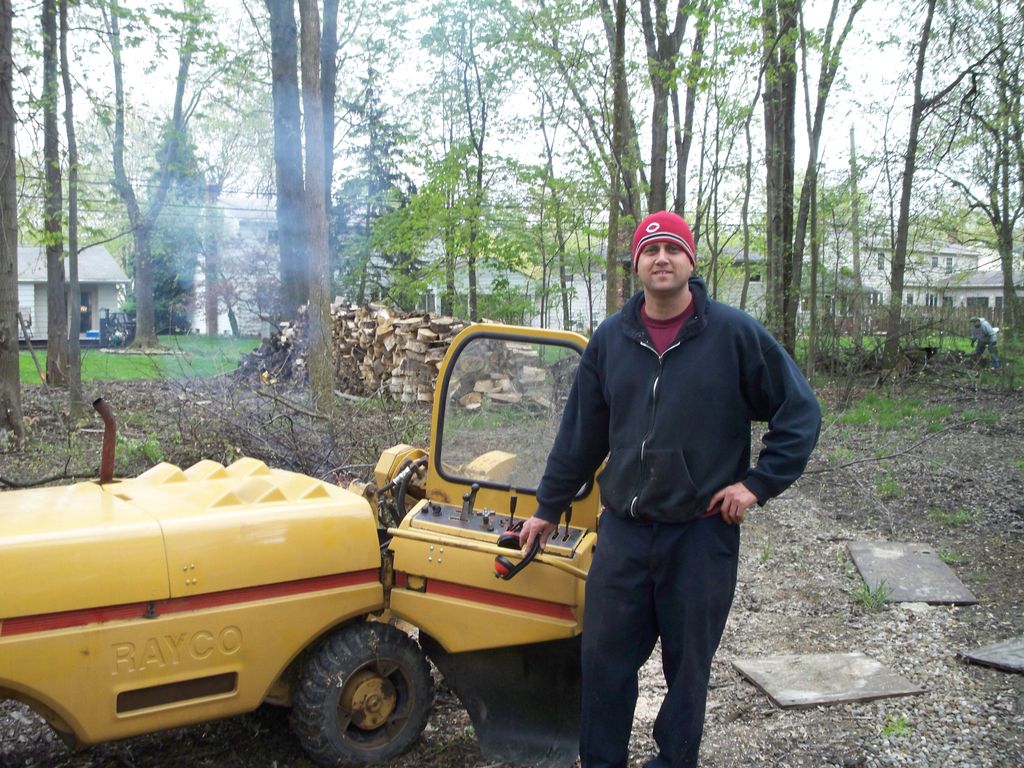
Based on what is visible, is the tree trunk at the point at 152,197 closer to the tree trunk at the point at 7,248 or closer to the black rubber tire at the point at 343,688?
the tree trunk at the point at 7,248

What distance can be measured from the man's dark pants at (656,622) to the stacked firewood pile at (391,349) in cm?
782

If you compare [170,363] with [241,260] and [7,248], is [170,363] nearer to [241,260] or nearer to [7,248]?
[7,248]

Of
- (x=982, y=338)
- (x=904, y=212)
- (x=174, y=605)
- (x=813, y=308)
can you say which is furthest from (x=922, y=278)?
(x=174, y=605)

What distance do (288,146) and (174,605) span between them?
13.4 m

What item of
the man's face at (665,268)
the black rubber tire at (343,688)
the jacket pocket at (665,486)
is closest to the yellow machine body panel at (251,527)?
the black rubber tire at (343,688)

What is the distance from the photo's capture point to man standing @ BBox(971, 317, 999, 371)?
15555mm

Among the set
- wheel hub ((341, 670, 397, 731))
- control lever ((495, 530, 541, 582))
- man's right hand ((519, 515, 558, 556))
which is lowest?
wheel hub ((341, 670, 397, 731))

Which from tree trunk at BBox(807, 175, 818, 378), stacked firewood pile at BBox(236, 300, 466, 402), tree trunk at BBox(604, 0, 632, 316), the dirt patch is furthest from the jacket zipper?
tree trunk at BBox(807, 175, 818, 378)

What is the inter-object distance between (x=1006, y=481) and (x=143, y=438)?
832 centimetres

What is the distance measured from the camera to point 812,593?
5199 millimetres

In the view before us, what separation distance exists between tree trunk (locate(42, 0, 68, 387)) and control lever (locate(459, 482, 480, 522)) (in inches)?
342

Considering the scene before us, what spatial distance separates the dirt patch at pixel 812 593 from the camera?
325cm

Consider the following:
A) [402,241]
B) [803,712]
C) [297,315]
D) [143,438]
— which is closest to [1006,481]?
[803,712]

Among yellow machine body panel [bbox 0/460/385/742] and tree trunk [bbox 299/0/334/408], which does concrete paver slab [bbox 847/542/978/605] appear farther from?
tree trunk [bbox 299/0/334/408]
